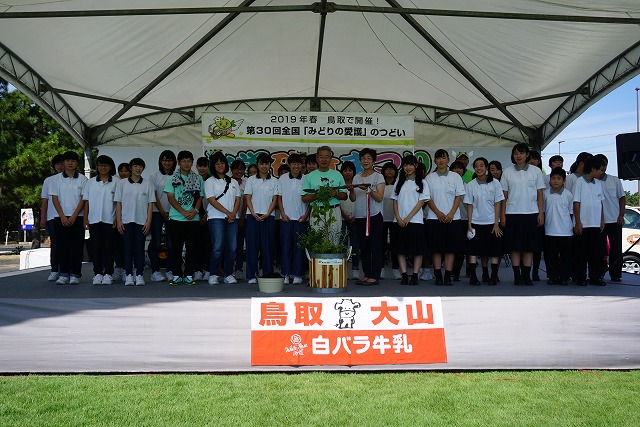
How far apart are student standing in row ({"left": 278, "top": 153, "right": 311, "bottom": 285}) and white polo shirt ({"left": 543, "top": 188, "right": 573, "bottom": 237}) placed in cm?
240

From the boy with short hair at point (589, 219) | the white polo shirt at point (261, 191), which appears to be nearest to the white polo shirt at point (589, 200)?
the boy with short hair at point (589, 219)

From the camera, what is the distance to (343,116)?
9.20m

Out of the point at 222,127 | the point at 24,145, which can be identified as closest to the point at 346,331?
the point at 222,127

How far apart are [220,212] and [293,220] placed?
0.74m

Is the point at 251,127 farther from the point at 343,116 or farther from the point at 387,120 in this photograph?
the point at 387,120

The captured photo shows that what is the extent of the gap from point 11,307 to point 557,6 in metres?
6.00

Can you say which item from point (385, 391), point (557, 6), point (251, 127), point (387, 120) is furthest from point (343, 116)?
point (385, 391)

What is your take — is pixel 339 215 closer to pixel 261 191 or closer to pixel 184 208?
pixel 261 191

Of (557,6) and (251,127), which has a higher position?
(557,6)

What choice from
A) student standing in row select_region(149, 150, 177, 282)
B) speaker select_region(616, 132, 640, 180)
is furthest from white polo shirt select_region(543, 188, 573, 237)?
student standing in row select_region(149, 150, 177, 282)

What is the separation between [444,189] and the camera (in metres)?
6.14

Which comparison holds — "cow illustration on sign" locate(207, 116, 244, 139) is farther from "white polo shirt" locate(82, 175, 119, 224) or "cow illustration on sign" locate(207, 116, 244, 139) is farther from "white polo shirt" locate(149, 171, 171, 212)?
"white polo shirt" locate(82, 175, 119, 224)

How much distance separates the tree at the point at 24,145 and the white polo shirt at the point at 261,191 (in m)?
17.3

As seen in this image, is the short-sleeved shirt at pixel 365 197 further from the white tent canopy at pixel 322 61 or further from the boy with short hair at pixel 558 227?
the white tent canopy at pixel 322 61
